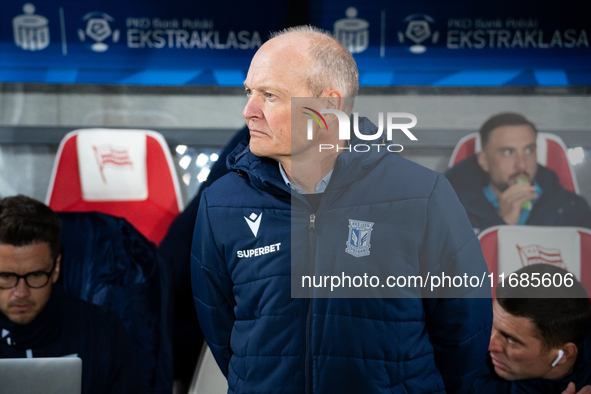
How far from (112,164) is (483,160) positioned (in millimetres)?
1505

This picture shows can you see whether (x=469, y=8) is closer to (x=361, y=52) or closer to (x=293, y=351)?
(x=361, y=52)

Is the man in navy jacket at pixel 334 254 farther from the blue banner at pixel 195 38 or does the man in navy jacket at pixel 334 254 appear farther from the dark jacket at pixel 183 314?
the blue banner at pixel 195 38

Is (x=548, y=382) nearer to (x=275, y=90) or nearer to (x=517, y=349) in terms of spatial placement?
(x=517, y=349)

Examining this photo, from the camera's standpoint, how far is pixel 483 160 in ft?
6.28

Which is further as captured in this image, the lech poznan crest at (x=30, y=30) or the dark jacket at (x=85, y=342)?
the lech poznan crest at (x=30, y=30)

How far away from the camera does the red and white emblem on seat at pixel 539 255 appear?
5.32ft

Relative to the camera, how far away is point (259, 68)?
42.3 inches

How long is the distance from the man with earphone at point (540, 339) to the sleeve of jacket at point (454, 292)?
33 cm

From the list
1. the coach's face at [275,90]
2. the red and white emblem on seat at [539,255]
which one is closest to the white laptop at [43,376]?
the coach's face at [275,90]

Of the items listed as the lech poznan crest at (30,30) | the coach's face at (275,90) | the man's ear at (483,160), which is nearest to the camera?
the coach's face at (275,90)

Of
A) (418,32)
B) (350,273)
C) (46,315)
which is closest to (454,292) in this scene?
(350,273)

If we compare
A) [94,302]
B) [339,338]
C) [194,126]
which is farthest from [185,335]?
[339,338]

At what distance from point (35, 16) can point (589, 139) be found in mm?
2343

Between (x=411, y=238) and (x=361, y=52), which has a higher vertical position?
(x=361, y=52)
